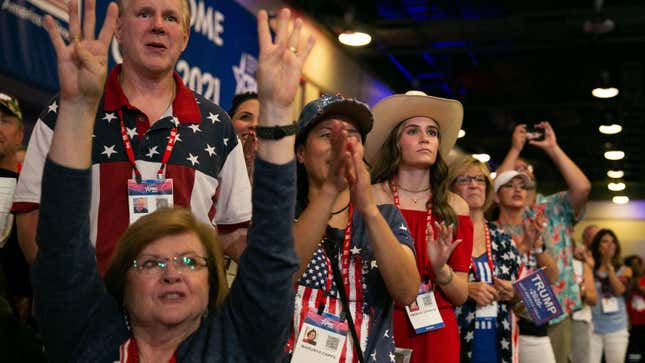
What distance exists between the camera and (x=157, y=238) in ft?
6.21

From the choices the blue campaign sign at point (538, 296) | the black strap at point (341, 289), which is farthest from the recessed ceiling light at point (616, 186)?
the black strap at point (341, 289)

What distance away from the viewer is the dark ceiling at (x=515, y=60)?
34.7 feet

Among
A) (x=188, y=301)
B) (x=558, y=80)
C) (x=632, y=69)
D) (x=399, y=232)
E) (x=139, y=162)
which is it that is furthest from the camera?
(x=558, y=80)

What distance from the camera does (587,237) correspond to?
421 inches

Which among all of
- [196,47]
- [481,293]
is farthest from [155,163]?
[196,47]

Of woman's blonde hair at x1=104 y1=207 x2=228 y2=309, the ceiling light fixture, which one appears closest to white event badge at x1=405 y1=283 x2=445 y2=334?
woman's blonde hair at x1=104 y1=207 x2=228 y2=309

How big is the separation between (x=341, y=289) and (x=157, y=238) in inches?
30.0

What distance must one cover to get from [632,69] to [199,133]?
1212 centimetres

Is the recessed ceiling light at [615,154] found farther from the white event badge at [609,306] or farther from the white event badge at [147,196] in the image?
the white event badge at [147,196]

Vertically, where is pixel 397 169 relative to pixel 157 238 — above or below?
above

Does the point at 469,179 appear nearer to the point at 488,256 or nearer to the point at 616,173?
the point at 488,256

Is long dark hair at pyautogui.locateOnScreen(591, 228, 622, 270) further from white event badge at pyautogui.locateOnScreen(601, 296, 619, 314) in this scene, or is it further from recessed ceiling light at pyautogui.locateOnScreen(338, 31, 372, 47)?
recessed ceiling light at pyautogui.locateOnScreen(338, 31, 372, 47)

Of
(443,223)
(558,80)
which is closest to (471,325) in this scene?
(443,223)

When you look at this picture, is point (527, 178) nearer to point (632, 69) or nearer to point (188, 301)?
point (188, 301)
